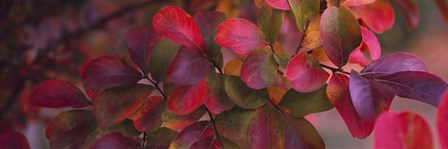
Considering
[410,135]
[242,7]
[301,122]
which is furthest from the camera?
[242,7]

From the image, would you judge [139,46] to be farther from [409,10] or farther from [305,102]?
[409,10]

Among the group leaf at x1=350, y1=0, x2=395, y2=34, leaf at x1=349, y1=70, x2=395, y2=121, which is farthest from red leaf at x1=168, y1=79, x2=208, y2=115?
leaf at x1=350, y1=0, x2=395, y2=34

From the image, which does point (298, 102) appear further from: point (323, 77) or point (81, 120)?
point (81, 120)

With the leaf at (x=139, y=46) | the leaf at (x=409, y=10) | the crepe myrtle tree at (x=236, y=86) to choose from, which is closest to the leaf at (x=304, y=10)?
the crepe myrtle tree at (x=236, y=86)

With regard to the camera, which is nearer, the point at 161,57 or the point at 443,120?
the point at 443,120

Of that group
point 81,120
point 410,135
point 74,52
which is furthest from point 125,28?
point 410,135

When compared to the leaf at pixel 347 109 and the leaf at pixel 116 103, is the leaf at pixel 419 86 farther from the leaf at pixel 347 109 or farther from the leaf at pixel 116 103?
the leaf at pixel 116 103

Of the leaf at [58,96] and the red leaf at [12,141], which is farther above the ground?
the leaf at [58,96]

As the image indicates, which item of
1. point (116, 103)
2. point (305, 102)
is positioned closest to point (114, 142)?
point (116, 103)
